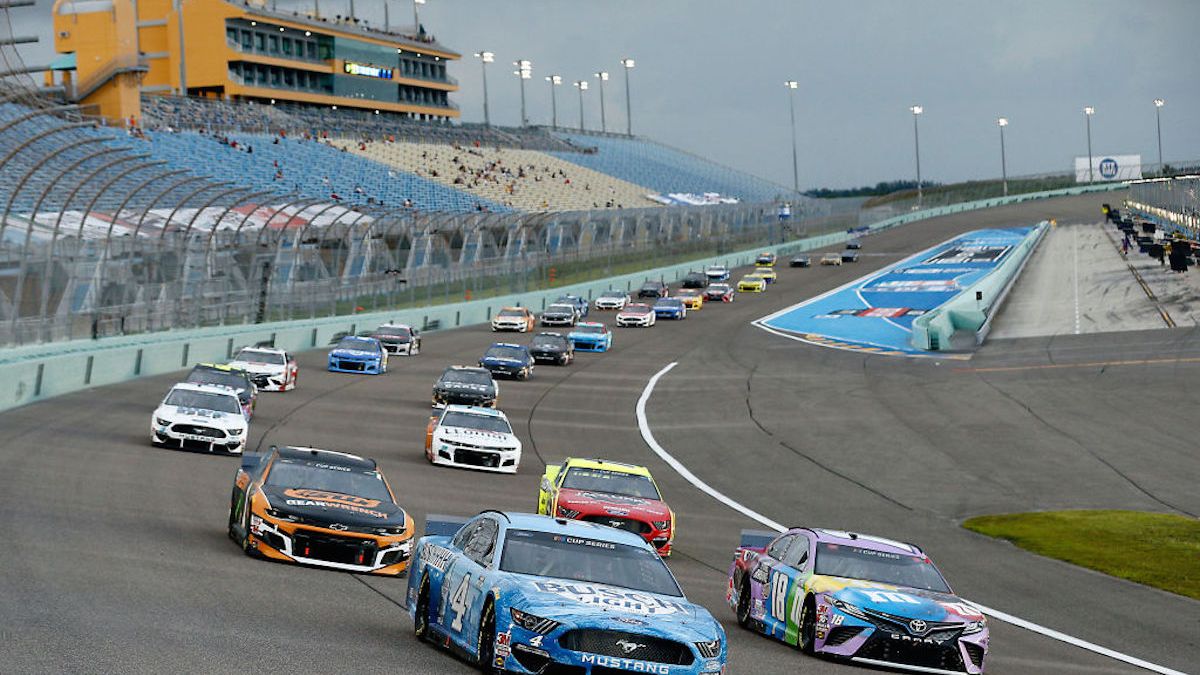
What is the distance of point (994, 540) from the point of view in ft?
78.7

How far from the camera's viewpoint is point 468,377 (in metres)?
37.6

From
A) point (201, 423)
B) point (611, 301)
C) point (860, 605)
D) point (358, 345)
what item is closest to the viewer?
point (860, 605)

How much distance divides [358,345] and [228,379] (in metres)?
15.4

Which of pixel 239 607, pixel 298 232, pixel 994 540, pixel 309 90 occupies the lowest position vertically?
pixel 994 540

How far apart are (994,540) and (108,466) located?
12788mm

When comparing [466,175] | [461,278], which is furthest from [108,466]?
[466,175]

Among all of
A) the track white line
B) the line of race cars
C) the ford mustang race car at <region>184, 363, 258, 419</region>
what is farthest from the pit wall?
the line of race cars

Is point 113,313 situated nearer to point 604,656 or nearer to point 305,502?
point 305,502

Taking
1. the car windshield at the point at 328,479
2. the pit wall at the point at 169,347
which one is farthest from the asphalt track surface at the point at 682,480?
the pit wall at the point at 169,347

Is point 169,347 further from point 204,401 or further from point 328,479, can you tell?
point 328,479

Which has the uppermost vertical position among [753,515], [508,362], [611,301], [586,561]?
[611,301]

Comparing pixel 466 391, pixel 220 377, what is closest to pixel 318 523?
pixel 220 377

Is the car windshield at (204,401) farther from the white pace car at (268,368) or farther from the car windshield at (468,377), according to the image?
the white pace car at (268,368)

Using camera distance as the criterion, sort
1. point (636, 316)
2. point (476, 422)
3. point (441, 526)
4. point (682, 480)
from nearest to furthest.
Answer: point (441, 526)
point (476, 422)
point (682, 480)
point (636, 316)
